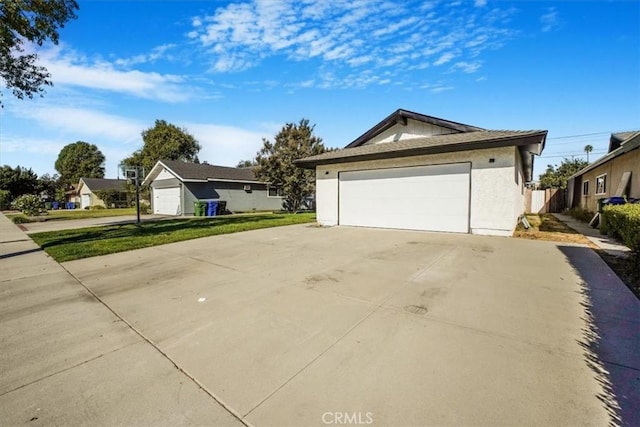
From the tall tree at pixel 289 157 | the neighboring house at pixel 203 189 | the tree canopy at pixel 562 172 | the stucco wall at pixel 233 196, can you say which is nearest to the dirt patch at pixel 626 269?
the tall tree at pixel 289 157

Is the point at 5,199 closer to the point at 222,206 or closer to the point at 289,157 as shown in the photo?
the point at 222,206

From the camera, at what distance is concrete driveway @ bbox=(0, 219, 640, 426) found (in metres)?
1.86

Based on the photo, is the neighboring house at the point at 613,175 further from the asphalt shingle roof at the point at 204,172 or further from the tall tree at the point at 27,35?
the asphalt shingle roof at the point at 204,172

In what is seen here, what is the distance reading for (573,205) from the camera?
19344mm

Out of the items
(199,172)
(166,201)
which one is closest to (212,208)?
(199,172)

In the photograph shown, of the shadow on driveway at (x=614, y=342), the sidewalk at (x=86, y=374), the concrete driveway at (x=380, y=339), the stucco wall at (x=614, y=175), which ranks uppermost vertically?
the stucco wall at (x=614, y=175)

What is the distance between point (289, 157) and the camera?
20.2 meters

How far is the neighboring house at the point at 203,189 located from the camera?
20094mm

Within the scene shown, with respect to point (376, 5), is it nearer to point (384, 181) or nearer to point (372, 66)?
point (372, 66)

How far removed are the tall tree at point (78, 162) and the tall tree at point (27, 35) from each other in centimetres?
5797

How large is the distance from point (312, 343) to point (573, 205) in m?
24.3

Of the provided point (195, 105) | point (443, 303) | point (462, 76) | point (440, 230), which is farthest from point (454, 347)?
point (195, 105)

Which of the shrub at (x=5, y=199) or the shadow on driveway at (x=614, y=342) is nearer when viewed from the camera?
the shadow on driveway at (x=614, y=342)

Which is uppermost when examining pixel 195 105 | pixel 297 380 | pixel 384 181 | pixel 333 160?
pixel 195 105
